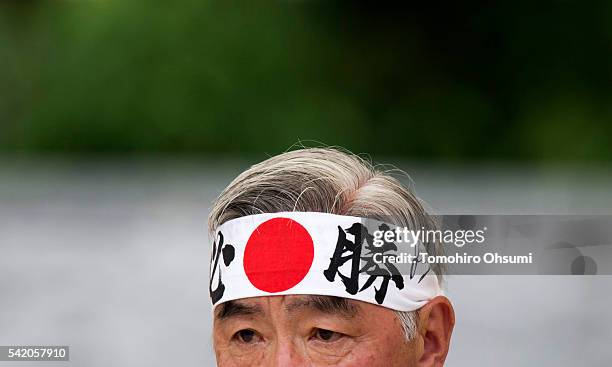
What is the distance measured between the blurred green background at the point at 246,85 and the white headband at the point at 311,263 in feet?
19.3

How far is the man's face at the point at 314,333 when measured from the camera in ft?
5.68

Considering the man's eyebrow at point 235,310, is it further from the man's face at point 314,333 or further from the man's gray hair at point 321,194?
the man's gray hair at point 321,194

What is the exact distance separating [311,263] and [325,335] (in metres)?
0.12

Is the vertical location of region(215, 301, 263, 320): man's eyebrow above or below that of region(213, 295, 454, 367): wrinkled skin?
above

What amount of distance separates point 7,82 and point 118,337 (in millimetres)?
5326

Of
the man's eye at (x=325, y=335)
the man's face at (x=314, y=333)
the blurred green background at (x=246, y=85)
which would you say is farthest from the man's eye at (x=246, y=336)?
the blurred green background at (x=246, y=85)

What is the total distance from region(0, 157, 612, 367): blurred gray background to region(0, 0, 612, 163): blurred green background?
86 centimetres

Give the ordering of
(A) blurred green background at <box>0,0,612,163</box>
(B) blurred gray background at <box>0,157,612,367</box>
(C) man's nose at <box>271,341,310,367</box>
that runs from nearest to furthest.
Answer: (C) man's nose at <box>271,341,310,367</box> < (B) blurred gray background at <box>0,157,612,367</box> < (A) blurred green background at <box>0,0,612,163</box>

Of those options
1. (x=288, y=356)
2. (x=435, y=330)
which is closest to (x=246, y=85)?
(x=435, y=330)

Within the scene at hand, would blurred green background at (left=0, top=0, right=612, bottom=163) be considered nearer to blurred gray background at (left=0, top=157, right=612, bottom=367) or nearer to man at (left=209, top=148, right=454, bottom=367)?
blurred gray background at (left=0, top=157, right=612, bottom=367)

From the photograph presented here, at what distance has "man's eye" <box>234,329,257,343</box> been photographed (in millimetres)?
1776

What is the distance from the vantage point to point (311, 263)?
5.73ft

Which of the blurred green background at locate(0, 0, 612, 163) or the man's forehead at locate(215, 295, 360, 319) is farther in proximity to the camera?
the blurred green background at locate(0, 0, 612, 163)

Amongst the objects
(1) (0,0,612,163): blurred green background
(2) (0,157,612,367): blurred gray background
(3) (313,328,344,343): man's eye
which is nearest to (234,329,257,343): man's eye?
(3) (313,328,344,343): man's eye
